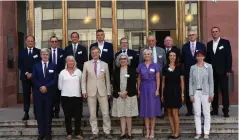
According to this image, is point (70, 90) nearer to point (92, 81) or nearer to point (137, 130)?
point (92, 81)

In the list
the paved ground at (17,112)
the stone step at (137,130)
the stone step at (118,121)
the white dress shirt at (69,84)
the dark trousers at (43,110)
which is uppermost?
the white dress shirt at (69,84)

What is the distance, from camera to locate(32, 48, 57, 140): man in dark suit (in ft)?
23.9

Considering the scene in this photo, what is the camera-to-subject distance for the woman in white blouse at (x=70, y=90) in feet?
23.8

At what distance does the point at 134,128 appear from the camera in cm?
783

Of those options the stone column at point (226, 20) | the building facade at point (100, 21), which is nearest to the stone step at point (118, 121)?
the stone column at point (226, 20)

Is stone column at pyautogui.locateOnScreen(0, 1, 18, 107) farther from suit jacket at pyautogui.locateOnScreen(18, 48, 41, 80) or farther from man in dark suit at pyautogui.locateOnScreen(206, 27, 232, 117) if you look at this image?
man in dark suit at pyautogui.locateOnScreen(206, 27, 232, 117)

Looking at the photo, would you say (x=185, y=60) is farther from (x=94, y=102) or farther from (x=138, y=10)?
(x=138, y=10)

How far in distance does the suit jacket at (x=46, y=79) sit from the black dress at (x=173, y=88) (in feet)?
7.42

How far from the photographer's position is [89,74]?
7.34m

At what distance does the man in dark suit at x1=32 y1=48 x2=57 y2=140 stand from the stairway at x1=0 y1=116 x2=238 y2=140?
0.65m

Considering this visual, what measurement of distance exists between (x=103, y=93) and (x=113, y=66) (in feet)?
3.22

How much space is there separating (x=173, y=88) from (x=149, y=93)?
49cm

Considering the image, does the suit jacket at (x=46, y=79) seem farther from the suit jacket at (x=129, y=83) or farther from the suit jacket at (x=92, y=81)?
the suit jacket at (x=129, y=83)

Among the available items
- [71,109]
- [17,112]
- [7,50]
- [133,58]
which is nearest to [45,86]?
[71,109]
